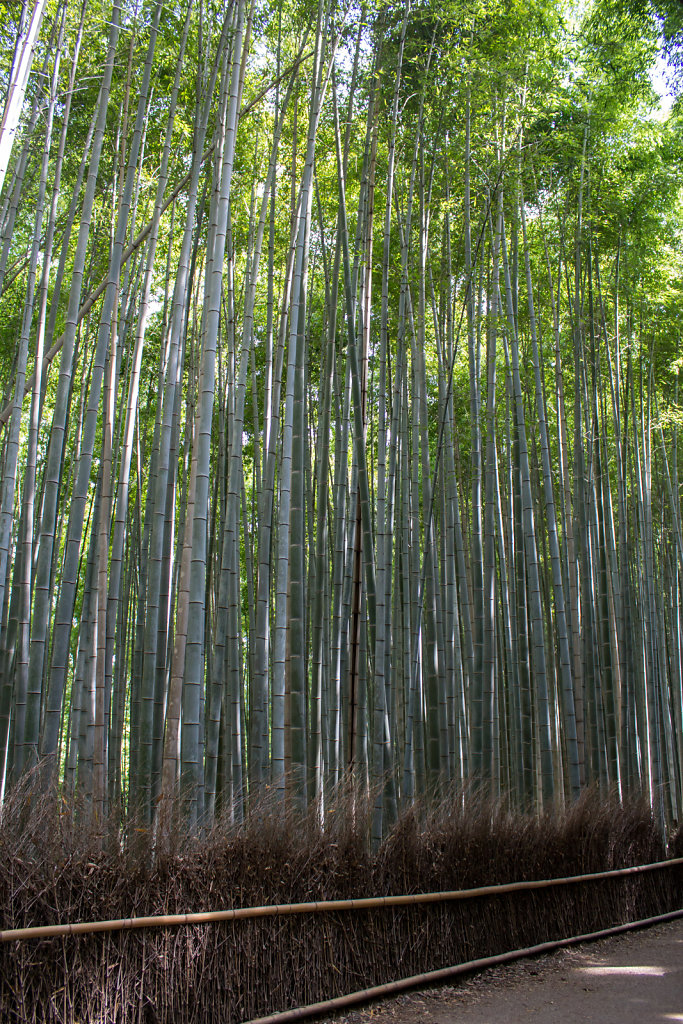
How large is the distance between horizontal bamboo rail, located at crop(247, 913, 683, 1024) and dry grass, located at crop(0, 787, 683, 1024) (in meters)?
0.04

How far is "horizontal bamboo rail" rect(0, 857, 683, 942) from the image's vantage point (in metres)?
1.96

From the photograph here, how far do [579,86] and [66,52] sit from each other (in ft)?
10.7

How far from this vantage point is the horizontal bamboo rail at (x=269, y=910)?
6.43ft

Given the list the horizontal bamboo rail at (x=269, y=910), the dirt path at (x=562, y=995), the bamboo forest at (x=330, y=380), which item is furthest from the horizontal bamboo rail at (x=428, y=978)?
the bamboo forest at (x=330, y=380)

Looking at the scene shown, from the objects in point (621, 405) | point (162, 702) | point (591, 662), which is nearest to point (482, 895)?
point (162, 702)

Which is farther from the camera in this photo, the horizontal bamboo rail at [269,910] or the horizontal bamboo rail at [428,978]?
the horizontal bamboo rail at [428,978]

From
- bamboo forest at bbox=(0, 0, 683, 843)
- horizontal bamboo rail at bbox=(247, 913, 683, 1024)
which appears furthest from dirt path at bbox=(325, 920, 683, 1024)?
bamboo forest at bbox=(0, 0, 683, 843)

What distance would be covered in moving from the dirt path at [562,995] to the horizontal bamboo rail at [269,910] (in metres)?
0.29

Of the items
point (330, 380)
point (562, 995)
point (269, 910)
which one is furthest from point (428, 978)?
point (330, 380)

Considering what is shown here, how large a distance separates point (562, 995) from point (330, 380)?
3040 millimetres

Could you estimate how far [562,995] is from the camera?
287 centimetres

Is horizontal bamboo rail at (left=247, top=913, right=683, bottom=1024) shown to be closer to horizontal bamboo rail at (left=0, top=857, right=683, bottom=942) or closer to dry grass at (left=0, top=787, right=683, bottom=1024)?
dry grass at (left=0, top=787, right=683, bottom=1024)

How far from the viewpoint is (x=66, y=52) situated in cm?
427

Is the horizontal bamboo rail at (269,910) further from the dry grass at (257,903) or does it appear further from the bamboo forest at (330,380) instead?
the bamboo forest at (330,380)
